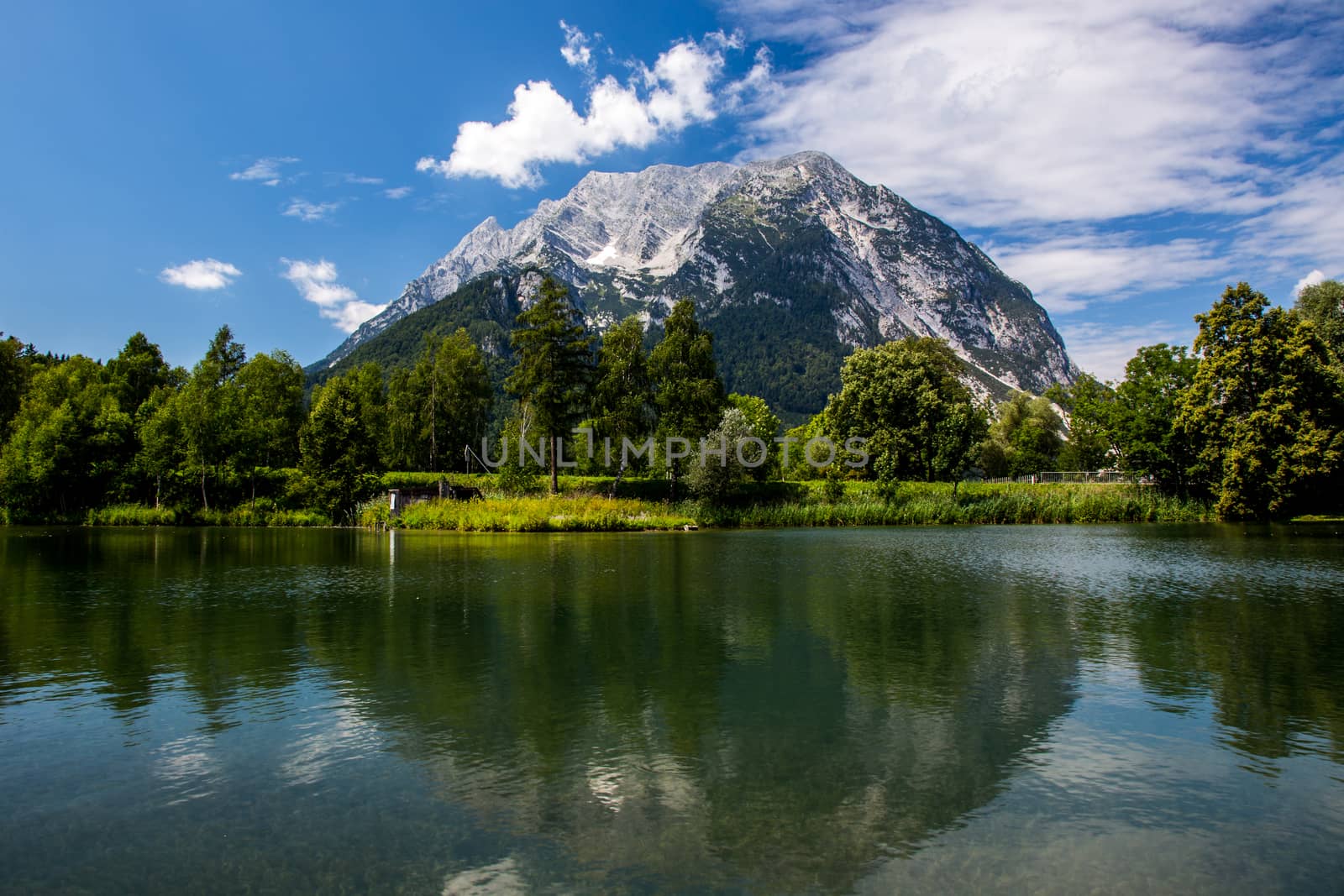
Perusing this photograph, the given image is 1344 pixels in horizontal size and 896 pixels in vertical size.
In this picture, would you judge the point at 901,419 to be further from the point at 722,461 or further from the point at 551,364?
the point at 551,364

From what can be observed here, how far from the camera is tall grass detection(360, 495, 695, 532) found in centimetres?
4644

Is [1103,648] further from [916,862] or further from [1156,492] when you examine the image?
[1156,492]

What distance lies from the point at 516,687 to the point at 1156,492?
62.1m

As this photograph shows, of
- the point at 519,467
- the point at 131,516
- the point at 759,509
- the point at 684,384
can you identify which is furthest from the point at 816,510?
the point at 131,516

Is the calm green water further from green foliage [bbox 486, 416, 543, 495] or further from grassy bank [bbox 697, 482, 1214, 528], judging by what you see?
grassy bank [bbox 697, 482, 1214, 528]

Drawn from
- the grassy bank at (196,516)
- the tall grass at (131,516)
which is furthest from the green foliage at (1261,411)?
the tall grass at (131,516)

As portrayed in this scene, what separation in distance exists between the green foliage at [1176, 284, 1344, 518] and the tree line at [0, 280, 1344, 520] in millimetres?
128

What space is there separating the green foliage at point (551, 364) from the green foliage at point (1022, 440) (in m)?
53.5

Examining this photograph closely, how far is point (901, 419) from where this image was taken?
60.8 meters

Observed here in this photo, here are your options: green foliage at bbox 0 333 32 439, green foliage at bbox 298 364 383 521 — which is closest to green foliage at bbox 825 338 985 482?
green foliage at bbox 298 364 383 521

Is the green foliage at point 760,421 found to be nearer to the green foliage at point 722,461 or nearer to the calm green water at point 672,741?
the green foliage at point 722,461

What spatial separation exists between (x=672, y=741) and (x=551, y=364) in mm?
47440

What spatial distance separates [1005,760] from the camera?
26.7ft

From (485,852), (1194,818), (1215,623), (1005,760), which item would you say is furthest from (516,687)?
(1215,623)
